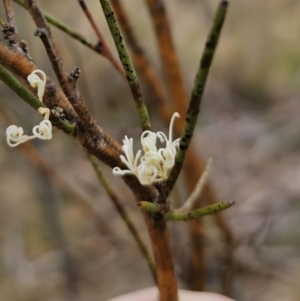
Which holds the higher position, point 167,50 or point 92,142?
point 167,50

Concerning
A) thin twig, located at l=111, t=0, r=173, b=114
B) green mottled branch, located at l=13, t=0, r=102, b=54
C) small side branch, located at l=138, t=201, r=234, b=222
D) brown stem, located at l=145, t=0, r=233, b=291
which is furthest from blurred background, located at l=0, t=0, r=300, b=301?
small side branch, located at l=138, t=201, r=234, b=222

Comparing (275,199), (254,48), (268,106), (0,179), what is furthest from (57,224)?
(254,48)

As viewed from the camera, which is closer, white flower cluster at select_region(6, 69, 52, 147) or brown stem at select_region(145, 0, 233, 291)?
white flower cluster at select_region(6, 69, 52, 147)

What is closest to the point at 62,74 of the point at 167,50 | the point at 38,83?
the point at 38,83

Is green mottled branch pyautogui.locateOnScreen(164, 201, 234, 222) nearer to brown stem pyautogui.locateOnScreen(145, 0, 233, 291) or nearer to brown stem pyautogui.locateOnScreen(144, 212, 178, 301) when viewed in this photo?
brown stem pyautogui.locateOnScreen(144, 212, 178, 301)

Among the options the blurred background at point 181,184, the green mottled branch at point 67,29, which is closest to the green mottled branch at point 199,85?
the green mottled branch at point 67,29

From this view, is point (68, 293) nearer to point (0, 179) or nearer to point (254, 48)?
point (0, 179)

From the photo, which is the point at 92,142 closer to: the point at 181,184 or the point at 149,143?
the point at 149,143
